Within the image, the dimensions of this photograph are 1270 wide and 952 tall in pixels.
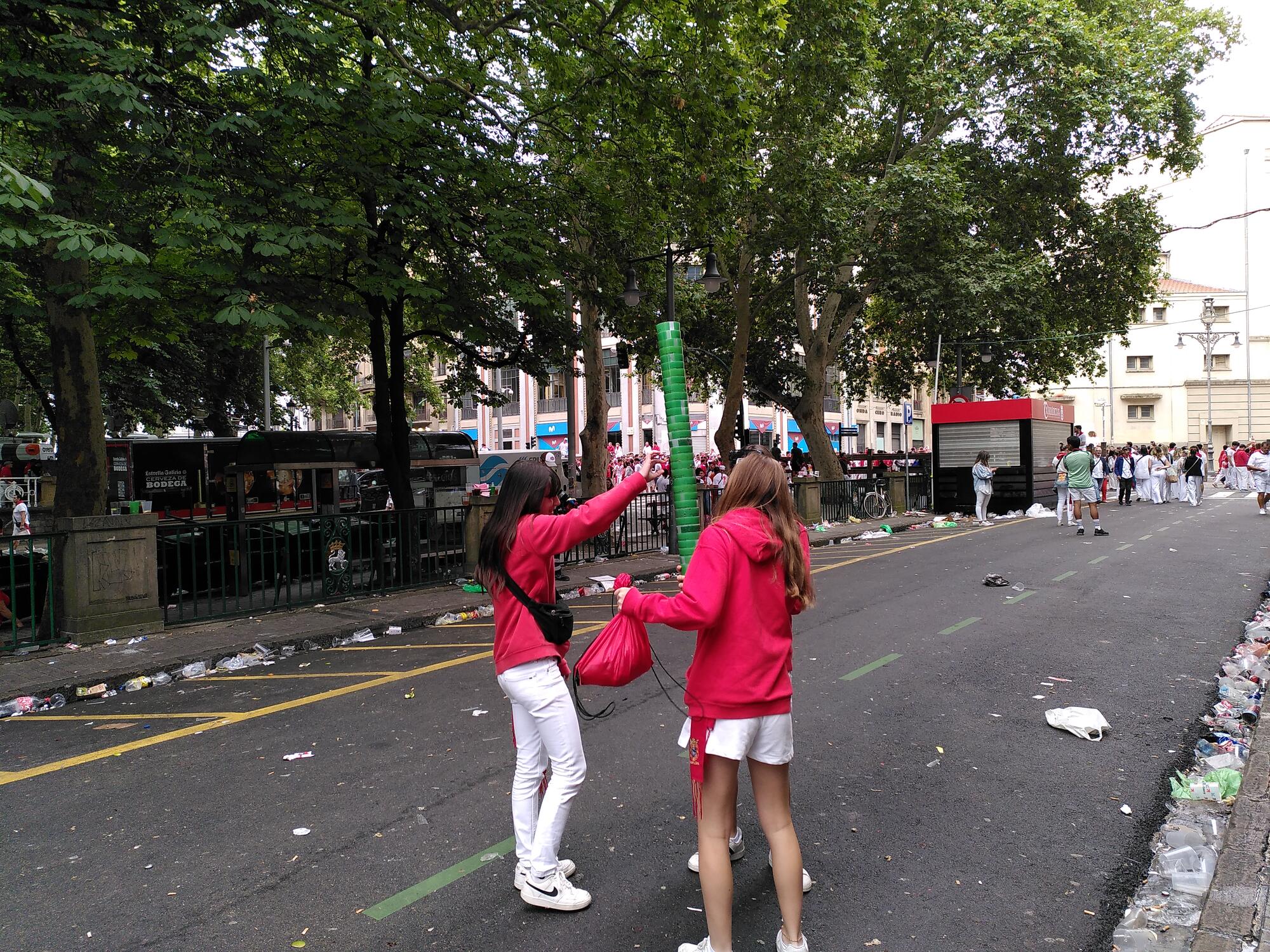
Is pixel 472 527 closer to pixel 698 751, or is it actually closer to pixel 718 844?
pixel 698 751

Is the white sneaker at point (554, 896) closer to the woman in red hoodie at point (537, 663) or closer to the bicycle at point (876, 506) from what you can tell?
the woman in red hoodie at point (537, 663)

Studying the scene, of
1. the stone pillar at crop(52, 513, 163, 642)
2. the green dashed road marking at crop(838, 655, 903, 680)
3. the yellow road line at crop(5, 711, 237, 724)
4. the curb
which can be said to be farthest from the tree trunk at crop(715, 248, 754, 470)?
the yellow road line at crop(5, 711, 237, 724)

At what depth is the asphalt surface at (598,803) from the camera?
3.21 meters

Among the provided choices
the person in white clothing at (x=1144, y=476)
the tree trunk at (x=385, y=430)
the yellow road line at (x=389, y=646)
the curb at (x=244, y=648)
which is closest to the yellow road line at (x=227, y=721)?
the yellow road line at (x=389, y=646)

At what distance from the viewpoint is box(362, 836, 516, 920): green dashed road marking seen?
3.29 meters

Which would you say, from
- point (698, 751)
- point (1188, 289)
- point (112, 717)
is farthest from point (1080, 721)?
point (1188, 289)

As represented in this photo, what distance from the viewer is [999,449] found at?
78.8 feet

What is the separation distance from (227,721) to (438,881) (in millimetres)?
3348

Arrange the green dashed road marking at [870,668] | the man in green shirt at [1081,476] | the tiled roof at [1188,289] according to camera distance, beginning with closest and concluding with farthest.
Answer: the green dashed road marking at [870,668] → the man in green shirt at [1081,476] → the tiled roof at [1188,289]

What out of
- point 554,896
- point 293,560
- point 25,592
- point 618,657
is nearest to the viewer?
point 618,657

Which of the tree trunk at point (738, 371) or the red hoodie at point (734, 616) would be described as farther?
the tree trunk at point (738, 371)

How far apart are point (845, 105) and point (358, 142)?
1295 centimetres

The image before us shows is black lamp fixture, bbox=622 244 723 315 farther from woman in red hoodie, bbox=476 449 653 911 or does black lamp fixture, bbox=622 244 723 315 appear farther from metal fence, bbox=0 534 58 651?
woman in red hoodie, bbox=476 449 653 911

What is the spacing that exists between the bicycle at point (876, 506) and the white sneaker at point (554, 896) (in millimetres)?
21628
